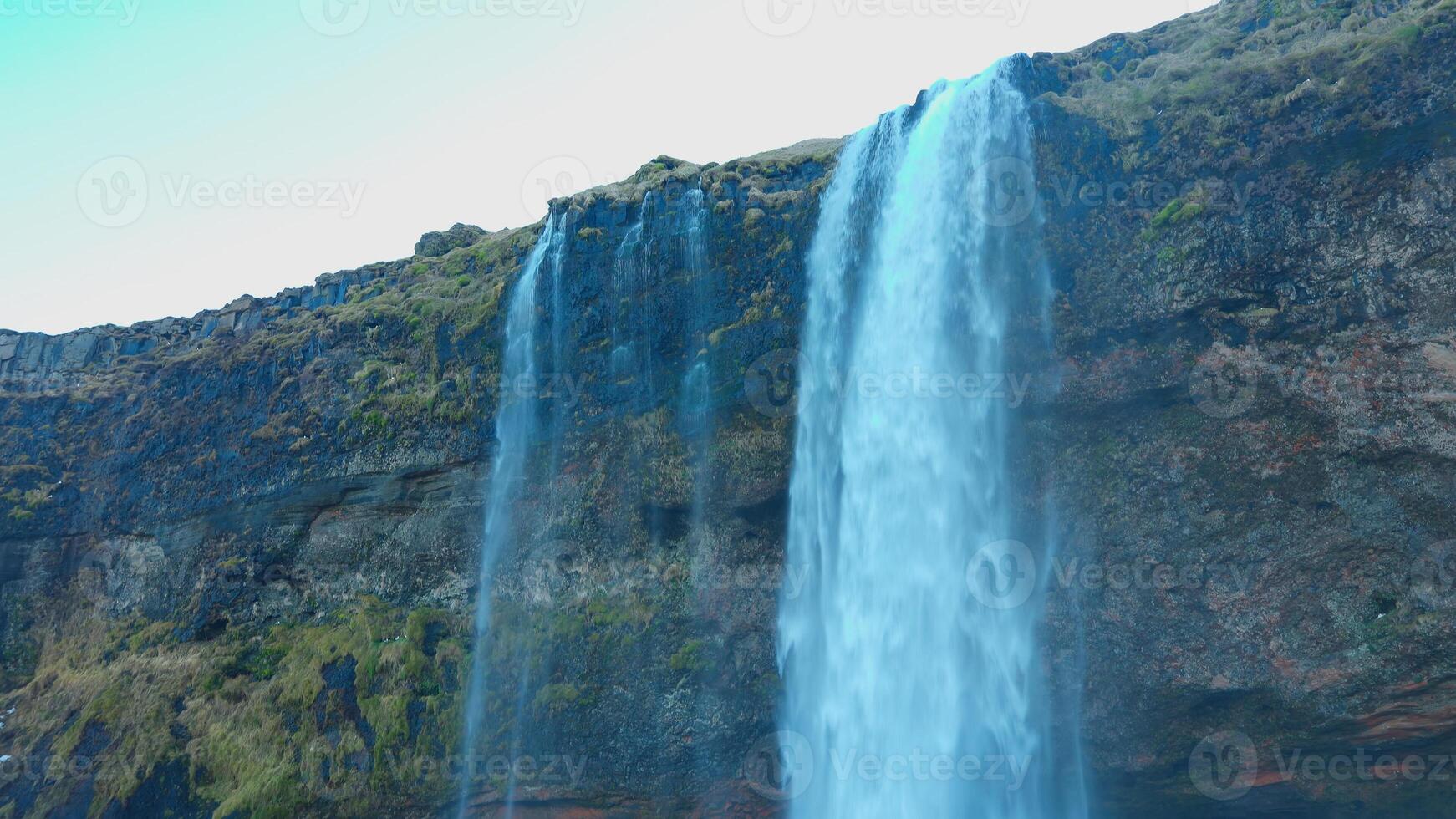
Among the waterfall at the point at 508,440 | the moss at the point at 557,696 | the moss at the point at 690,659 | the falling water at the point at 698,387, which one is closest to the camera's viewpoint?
the moss at the point at 690,659

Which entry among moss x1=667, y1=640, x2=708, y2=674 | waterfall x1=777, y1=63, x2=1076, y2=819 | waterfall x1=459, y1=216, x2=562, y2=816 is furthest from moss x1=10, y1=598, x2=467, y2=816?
waterfall x1=777, y1=63, x2=1076, y2=819

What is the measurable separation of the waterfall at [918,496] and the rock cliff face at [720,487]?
2.91 feet

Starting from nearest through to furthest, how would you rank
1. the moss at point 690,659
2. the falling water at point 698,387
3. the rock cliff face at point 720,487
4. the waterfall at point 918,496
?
the rock cliff face at point 720,487 < the waterfall at point 918,496 < the moss at point 690,659 < the falling water at point 698,387

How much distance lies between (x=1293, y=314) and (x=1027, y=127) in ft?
23.1

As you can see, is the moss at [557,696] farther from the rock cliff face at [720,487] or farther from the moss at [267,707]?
the moss at [267,707]

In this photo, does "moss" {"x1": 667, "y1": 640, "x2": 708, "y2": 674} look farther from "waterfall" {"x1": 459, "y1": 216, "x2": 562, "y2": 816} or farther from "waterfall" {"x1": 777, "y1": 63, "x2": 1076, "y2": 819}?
"waterfall" {"x1": 459, "y1": 216, "x2": 562, "y2": 816}

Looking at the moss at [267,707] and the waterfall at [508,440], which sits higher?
the waterfall at [508,440]

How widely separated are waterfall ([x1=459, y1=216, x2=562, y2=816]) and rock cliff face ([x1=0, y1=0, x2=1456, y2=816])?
0.40 m

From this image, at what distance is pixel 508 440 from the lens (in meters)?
26.5

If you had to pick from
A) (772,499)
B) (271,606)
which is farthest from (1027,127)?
(271,606)

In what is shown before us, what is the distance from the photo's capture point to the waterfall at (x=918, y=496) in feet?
64.8

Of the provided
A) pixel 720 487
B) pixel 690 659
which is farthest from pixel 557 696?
pixel 720 487

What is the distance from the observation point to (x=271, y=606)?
1105 inches

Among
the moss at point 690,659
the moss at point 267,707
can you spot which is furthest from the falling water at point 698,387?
the moss at point 267,707
